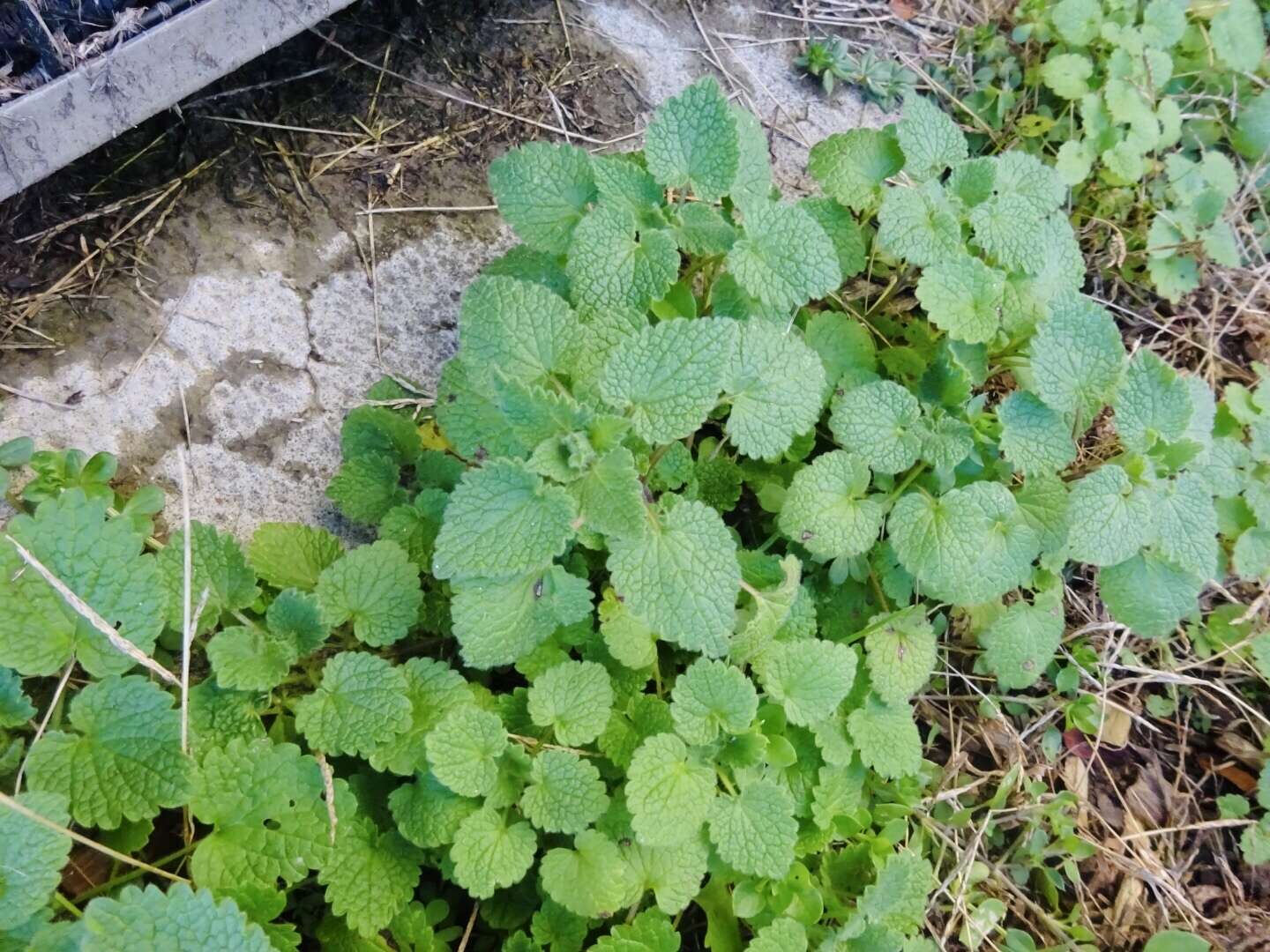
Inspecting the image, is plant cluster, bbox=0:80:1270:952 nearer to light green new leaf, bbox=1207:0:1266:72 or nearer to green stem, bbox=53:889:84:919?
green stem, bbox=53:889:84:919

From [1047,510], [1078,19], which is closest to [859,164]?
[1047,510]

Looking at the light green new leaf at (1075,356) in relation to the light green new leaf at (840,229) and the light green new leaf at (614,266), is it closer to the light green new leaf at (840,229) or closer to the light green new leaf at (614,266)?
the light green new leaf at (840,229)

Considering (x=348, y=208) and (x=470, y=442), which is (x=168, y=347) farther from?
(x=470, y=442)

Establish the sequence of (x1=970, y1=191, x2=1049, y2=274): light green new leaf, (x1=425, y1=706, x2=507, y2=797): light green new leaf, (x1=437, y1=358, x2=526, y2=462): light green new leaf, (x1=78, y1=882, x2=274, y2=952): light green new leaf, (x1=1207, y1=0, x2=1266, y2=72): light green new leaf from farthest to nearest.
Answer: (x1=1207, y1=0, x2=1266, y2=72): light green new leaf → (x1=970, y1=191, x2=1049, y2=274): light green new leaf → (x1=437, y1=358, x2=526, y2=462): light green new leaf → (x1=425, y1=706, x2=507, y2=797): light green new leaf → (x1=78, y1=882, x2=274, y2=952): light green new leaf

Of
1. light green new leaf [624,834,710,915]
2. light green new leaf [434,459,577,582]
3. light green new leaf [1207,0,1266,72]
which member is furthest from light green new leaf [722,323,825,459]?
light green new leaf [1207,0,1266,72]

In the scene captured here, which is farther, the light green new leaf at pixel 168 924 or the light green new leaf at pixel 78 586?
the light green new leaf at pixel 78 586

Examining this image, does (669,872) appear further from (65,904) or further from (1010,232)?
(1010,232)

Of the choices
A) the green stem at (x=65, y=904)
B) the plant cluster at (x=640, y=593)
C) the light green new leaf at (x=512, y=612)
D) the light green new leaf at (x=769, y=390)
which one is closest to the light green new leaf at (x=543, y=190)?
the plant cluster at (x=640, y=593)
